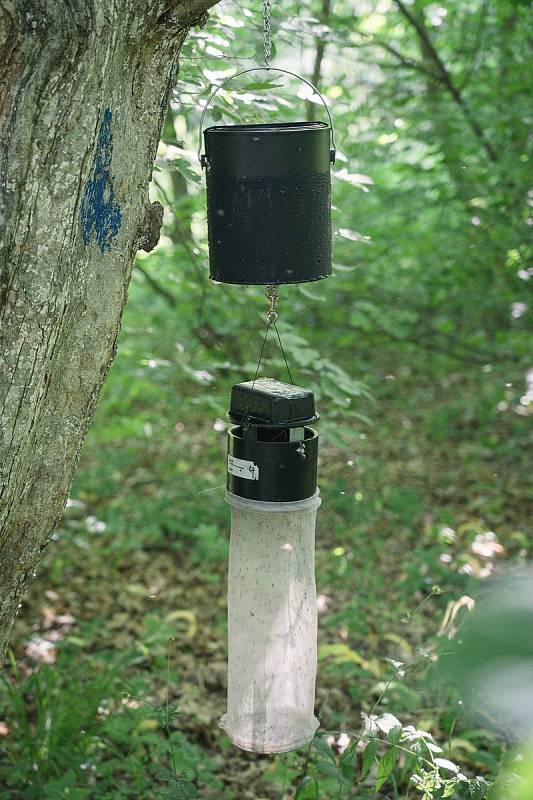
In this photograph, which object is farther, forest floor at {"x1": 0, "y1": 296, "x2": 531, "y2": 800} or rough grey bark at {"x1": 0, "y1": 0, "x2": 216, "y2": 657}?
forest floor at {"x1": 0, "y1": 296, "x2": 531, "y2": 800}

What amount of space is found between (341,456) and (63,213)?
117 inches

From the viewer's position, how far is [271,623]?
2.08m

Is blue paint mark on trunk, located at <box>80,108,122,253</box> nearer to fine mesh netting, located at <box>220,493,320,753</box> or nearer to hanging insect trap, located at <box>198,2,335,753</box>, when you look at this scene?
hanging insect trap, located at <box>198,2,335,753</box>

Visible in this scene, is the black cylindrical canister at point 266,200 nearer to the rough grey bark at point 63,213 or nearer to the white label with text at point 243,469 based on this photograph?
the rough grey bark at point 63,213

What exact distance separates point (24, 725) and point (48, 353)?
65.0 inches

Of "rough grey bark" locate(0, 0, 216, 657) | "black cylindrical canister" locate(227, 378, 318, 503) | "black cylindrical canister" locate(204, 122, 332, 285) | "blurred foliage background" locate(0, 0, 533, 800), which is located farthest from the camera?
"blurred foliage background" locate(0, 0, 533, 800)

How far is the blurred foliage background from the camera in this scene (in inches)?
111

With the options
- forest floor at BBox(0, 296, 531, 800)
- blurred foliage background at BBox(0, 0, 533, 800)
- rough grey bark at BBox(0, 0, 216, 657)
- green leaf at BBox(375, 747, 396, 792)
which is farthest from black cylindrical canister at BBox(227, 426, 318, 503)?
green leaf at BBox(375, 747, 396, 792)

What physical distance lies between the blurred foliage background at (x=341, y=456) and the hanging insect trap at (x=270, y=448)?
0.24 m

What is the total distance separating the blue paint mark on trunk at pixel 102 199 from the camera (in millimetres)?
1725

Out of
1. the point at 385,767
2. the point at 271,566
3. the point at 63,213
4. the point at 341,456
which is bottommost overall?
the point at 385,767

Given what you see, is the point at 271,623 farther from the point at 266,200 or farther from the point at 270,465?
the point at 266,200

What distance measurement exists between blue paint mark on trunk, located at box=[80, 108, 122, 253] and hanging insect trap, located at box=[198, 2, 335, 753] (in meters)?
0.25

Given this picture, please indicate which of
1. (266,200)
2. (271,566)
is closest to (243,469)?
(271,566)
